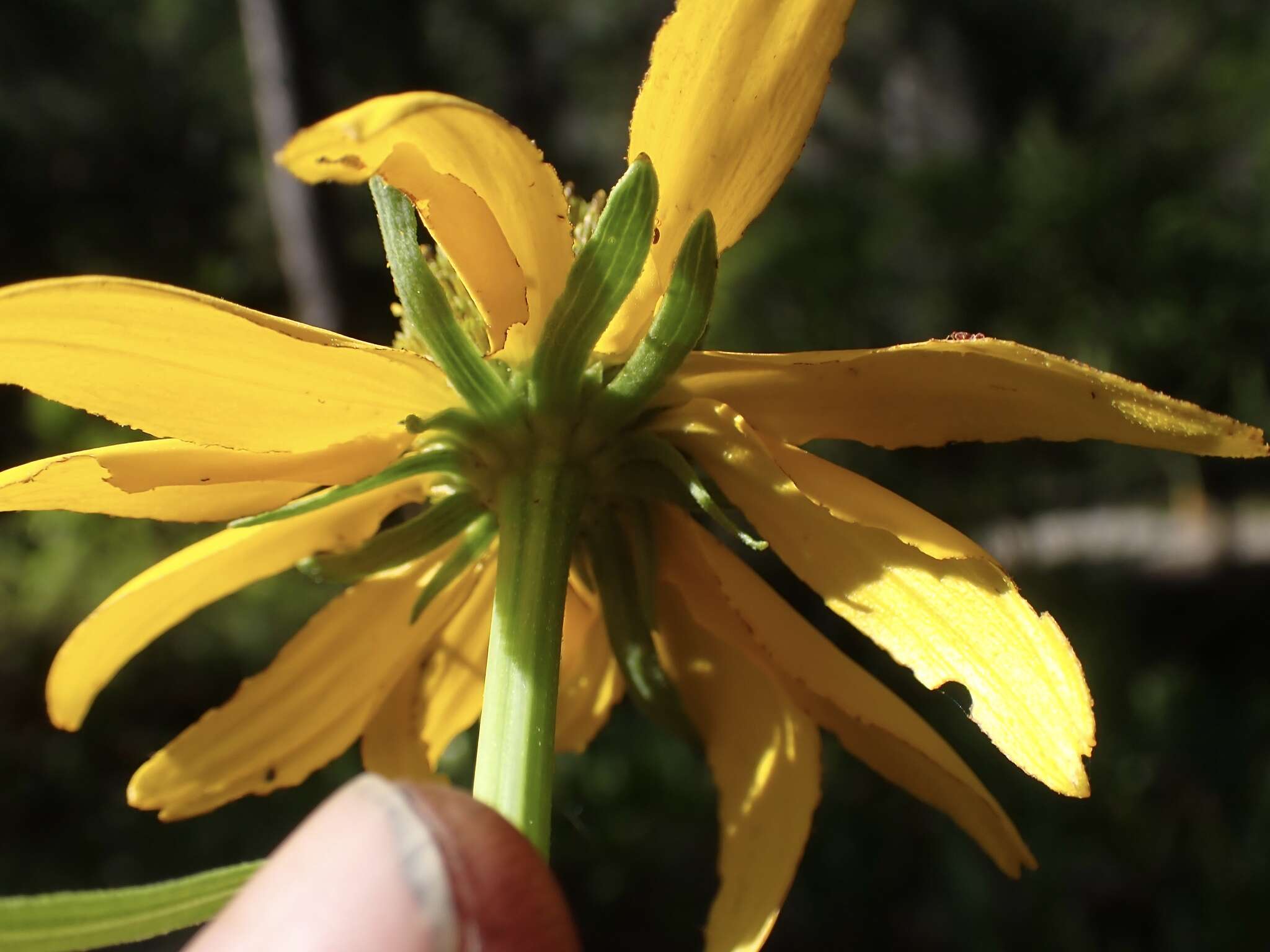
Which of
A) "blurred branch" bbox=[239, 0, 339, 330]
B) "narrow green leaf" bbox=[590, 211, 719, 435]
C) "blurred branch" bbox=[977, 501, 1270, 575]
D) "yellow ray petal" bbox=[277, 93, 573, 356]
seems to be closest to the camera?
"yellow ray petal" bbox=[277, 93, 573, 356]

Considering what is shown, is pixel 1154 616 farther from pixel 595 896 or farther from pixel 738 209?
pixel 738 209

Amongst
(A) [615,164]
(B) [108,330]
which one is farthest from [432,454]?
(A) [615,164]

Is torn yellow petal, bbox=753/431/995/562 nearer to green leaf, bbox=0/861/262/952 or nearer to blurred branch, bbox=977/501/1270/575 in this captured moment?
green leaf, bbox=0/861/262/952

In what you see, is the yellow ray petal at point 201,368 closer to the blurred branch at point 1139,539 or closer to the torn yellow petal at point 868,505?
the torn yellow petal at point 868,505

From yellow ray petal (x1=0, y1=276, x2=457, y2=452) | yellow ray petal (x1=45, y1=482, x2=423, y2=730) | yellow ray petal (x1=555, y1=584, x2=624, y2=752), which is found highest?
yellow ray petal (x1=0, y1=276, x2=457, y2=452)

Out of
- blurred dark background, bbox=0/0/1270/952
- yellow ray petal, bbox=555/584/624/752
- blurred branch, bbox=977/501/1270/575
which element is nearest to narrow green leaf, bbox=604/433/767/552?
yellow ray petal, bbox=555/584/624/752

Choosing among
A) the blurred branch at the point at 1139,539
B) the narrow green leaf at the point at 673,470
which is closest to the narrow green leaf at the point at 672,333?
the narrow green leaf at the point at 673,470
